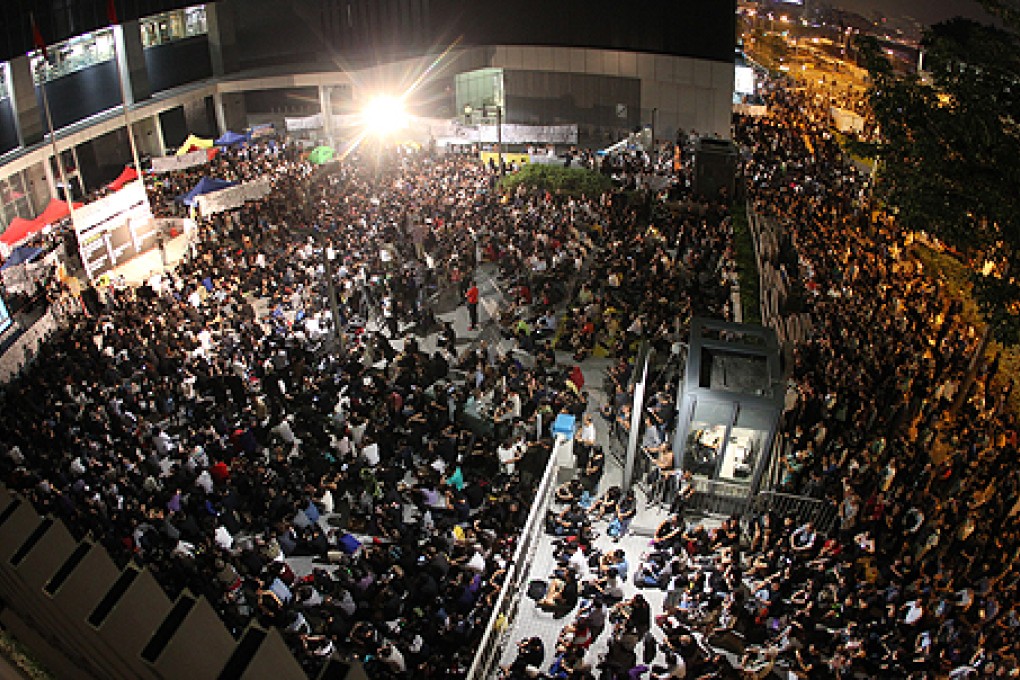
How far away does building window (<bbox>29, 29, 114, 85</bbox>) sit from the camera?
92.9 ft

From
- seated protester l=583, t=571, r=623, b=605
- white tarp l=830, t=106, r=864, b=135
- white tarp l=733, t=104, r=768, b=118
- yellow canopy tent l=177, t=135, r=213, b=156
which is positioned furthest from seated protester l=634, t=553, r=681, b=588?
white tarp l=733, t=104, r=768, b=118

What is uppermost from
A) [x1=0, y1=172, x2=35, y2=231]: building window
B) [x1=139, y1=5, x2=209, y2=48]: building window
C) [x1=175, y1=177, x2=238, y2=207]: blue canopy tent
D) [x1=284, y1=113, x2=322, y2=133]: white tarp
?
[x1=139, y1=5, x2=209, y2=48]: building window

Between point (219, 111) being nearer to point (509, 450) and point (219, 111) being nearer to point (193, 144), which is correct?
point (193, 144)

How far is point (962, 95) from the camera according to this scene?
13773 mm

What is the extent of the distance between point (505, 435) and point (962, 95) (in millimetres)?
9857

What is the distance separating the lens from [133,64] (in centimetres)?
3153

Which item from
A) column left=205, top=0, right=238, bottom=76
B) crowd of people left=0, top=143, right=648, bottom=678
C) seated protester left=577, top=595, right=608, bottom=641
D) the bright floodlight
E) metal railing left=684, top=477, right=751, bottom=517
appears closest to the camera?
seated protester left=577, top=595, right=608, bottom=641

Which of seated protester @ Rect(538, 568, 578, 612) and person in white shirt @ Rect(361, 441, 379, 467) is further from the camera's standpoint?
person in white shirt @ Rect(361, 441, 379, 467)

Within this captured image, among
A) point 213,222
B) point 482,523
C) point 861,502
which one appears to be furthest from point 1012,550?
point 213,222

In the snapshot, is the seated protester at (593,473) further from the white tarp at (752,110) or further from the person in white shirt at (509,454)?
the white tarp at (752,110)

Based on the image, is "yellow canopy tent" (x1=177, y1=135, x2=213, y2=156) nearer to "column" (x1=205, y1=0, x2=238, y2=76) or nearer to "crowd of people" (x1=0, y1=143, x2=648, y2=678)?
"column" (x1=205, y1=0, x2=238, y2=76)

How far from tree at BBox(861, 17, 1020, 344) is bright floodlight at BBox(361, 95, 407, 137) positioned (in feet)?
64.8

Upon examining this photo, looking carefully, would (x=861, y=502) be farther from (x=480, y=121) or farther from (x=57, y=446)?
(x=480, y=121)

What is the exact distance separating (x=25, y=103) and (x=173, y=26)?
973cm
